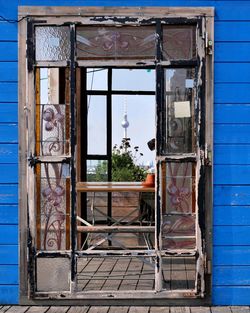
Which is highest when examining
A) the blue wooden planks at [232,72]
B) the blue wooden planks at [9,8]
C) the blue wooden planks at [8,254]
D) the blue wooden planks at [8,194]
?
the blue wooden planks at [9,8]

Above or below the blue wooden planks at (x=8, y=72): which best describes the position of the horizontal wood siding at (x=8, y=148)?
below

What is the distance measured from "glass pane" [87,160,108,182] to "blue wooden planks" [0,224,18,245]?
3.21m

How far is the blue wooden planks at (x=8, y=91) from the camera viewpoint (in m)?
5.41

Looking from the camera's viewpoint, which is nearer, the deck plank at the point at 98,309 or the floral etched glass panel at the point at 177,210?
the deck plank at the point at 98,309

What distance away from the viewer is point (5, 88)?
5.41m

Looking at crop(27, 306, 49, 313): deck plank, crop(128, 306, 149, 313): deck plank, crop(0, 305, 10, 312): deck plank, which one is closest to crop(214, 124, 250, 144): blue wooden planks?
crop(128, 306, 149, 313): deck plank

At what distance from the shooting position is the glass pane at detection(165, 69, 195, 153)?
5.42 meters

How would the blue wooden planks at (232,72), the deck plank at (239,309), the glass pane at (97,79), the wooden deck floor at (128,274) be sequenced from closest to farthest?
the deck plank at (239,309), the blue wooden planks at (232,72), the wooden deck floor at (128,274), the glass pane at (97,79)

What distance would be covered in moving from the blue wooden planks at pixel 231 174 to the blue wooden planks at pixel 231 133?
197 mm

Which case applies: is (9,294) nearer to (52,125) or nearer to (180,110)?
(52,125)

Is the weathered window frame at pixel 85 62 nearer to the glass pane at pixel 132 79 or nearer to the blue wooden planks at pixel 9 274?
the blue wooden planks at pixel 9 274

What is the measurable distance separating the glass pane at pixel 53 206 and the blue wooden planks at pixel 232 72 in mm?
1402

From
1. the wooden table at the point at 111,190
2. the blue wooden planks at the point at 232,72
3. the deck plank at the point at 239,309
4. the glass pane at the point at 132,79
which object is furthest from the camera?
the glass pane at the point at 132,79

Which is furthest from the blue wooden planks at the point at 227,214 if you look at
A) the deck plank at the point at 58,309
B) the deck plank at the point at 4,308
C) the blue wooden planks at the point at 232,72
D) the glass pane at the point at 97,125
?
the glass pane at the point at 97,125
